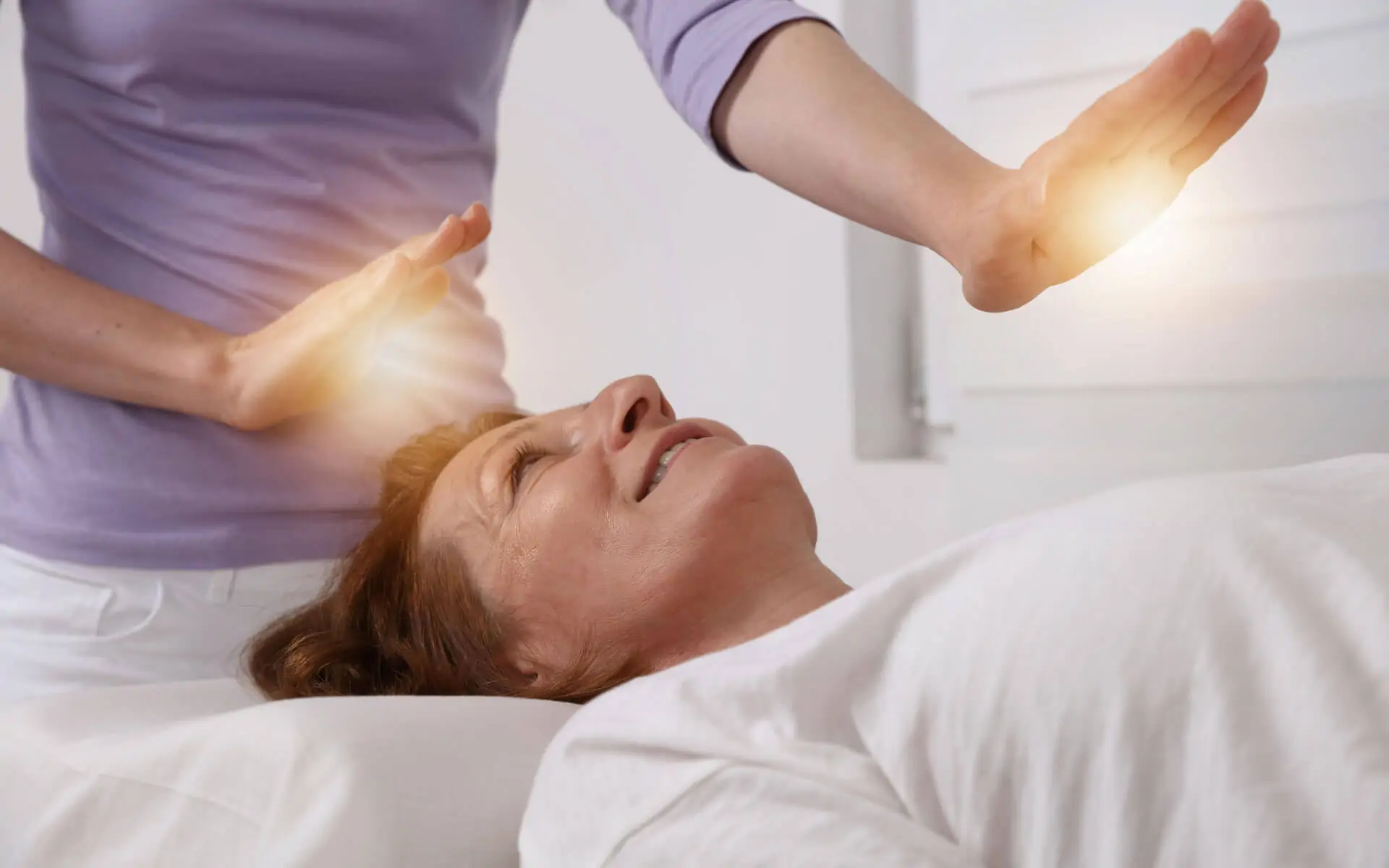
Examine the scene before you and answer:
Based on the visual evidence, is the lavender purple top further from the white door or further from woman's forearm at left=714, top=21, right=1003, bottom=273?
the white door

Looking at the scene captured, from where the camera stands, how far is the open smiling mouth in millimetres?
1047

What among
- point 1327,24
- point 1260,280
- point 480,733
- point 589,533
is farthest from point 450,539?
point 1327,24

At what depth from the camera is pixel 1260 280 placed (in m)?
1.79

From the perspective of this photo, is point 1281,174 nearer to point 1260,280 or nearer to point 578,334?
point 1260,280

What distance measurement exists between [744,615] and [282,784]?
1.23ft

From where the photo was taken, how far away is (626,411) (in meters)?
1.10

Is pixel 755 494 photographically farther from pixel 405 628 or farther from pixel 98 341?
pixel 98 341

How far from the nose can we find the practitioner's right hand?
0.18 m

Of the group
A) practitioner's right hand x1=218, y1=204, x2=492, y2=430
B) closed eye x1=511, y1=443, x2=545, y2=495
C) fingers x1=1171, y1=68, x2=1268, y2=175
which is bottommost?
closed eye x1=511, y1=443, x2=545, y2=495

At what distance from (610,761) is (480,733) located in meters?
0.16

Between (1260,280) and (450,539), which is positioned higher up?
(1260,280)

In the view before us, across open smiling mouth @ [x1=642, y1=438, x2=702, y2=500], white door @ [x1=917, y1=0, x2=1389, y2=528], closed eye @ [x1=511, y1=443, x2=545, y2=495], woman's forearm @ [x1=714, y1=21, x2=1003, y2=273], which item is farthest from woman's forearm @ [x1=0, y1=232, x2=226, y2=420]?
white door @ [x1=917, y1=0, x2=1389, y2=528]

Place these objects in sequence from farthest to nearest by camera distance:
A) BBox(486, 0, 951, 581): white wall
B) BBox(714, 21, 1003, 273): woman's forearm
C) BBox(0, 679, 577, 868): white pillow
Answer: BBox(486, 0, 951, 581): white wall, BBox(714, 21, 1003, 273): woman's forearm, BBox(0, 679, 577, 868): white pillow

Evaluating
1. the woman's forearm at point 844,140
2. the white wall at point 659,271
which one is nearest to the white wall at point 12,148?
the white wall at point 659,271
